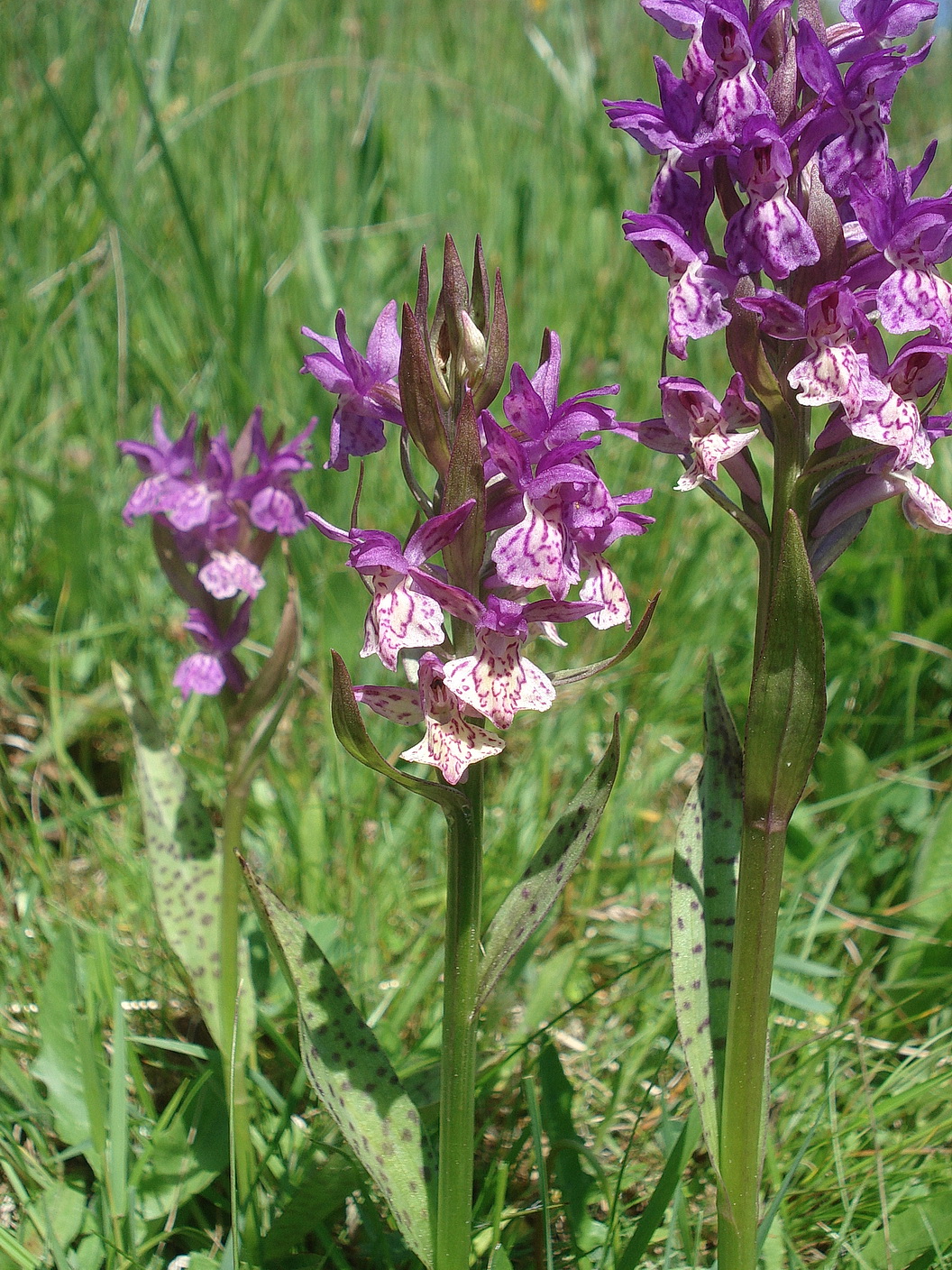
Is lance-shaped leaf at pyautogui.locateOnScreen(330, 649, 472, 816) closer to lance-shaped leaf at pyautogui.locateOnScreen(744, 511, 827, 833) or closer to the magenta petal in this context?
lance-shaped leaf at pyautogui.locateOnScreen(744, 511, 827, 833)

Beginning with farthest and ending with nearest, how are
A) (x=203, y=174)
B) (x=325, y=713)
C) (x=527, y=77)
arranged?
(x=527, y=77), (x=203, y=174), (x=325, y=713)

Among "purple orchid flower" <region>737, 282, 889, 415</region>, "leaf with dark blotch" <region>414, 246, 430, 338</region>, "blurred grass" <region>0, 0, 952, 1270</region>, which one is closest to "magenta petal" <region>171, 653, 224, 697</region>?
"blurred grass" <region>0, 0, 952, 1270</region>

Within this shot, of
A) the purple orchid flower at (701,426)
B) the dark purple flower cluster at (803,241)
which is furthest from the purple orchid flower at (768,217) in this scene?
the purple orchid flower at (701,426)

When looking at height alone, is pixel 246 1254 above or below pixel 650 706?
below

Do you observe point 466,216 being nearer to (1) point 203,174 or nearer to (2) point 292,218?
(2) point 292,218

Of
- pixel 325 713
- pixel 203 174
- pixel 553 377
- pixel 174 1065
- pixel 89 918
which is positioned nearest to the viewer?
pixel 553 377

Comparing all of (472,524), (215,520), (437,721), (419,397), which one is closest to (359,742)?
(437,721)

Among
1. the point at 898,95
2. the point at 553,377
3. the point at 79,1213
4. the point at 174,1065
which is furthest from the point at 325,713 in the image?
the point at 898,95
